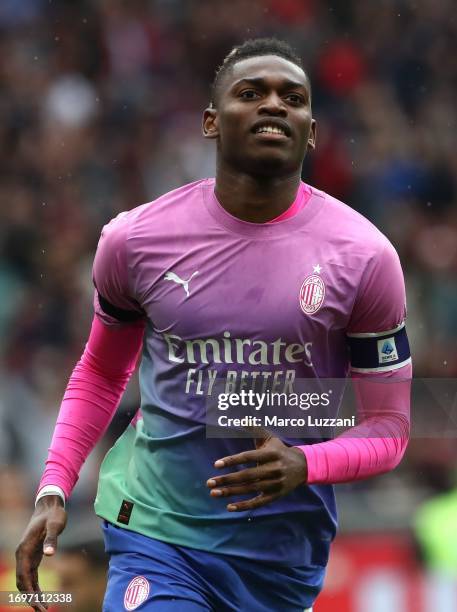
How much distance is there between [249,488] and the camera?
12.3 feet

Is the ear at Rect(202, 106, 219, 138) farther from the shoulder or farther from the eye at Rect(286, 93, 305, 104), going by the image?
the shoulder

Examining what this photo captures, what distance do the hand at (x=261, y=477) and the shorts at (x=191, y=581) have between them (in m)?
0.39

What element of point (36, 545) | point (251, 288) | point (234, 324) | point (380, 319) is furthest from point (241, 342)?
point (36, 545)

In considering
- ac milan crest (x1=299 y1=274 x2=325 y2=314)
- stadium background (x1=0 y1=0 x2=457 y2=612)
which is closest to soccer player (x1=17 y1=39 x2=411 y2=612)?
ac milan crest (x1=299 y1=274 x2=325 y2=314)

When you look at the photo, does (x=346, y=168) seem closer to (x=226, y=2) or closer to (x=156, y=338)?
(x=226, y=2)

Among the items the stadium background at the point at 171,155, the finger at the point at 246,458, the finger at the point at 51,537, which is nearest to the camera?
the finger at the point at 246,458

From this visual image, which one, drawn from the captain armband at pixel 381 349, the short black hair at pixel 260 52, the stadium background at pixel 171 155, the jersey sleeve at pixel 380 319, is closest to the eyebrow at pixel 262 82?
the short black hair at pixel 260 52

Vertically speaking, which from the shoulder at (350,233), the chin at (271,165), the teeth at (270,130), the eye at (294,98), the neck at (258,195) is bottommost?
the shoulder at (350,233)

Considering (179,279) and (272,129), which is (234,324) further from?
(272,129)

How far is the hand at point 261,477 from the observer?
3.73m

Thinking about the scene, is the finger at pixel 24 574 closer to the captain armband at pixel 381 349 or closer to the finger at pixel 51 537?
the finger at pixel 51 537

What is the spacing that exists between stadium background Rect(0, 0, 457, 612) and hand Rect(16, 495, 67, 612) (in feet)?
→ 11.7

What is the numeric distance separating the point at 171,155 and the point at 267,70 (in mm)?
6573

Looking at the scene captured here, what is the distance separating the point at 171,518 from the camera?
13.7 ft
